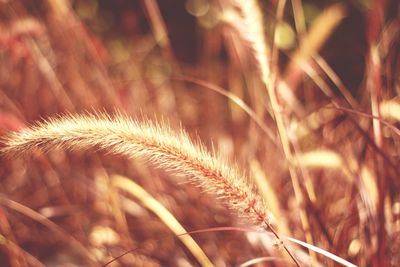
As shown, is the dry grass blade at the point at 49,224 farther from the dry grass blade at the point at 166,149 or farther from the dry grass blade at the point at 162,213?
the dry grass blade at the point at 166,149

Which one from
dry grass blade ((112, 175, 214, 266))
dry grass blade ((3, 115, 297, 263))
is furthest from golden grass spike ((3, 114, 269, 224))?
dry grass blade ((112, 175, 214, 266))

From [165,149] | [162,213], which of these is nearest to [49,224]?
[162,213]

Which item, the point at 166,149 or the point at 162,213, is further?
the point at 162,213

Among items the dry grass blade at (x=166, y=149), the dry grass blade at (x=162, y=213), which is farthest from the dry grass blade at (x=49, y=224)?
the dry grass blade at (x=166, y=149)

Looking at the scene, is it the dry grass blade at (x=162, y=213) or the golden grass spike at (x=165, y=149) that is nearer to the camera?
the golden grass spike at (x=165, y=149)

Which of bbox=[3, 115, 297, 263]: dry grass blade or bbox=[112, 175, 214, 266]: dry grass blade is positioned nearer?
bbox=[3, 115, 297, 263]: dry grass blade

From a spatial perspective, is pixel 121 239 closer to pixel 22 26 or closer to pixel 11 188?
pixel 11 188

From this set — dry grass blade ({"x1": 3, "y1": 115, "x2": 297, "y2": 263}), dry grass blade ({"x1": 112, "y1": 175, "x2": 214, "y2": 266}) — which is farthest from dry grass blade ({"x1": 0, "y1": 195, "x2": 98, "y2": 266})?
dry grass blade ({"x1": 3, "y1": 115, "x2": 297, "y2": 263})

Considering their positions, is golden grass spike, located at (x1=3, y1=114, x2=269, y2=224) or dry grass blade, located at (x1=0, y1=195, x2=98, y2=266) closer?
golden grass spike, located at (x1=3, y1=114, x2=269, y2=224)

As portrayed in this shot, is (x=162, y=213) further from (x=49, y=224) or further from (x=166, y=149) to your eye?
(x=166, y=149)

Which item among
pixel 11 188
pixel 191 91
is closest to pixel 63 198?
pixel 11 188

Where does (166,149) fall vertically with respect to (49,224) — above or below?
above

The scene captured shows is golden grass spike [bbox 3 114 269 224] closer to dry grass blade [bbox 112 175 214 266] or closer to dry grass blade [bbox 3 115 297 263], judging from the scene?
dry grass blade [bbox 3 115 297 263]
